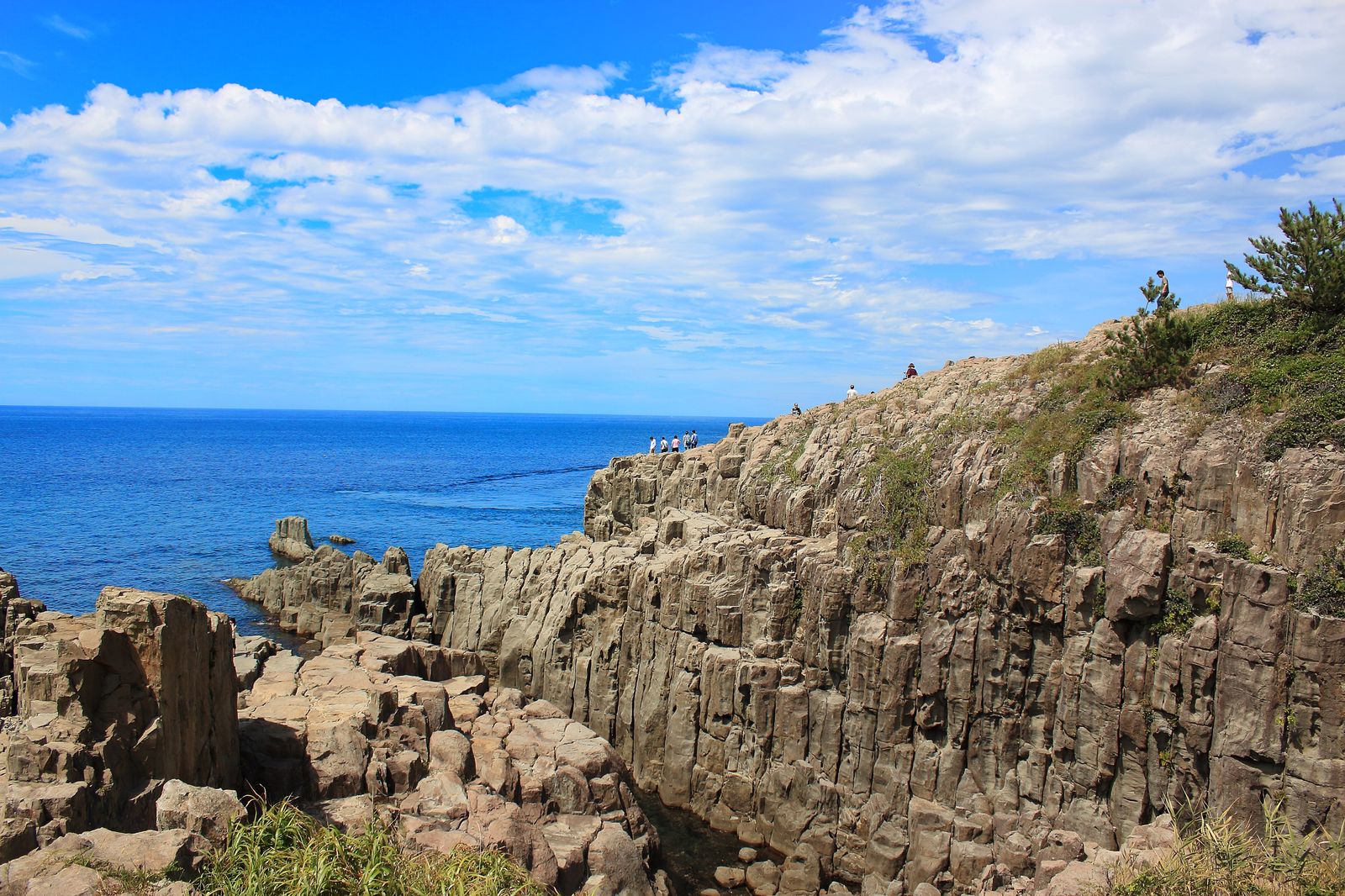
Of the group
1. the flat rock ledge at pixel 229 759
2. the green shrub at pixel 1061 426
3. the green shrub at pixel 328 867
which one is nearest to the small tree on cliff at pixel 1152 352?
the green shrub at pixel 1061 426

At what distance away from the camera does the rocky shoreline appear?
21047 mm

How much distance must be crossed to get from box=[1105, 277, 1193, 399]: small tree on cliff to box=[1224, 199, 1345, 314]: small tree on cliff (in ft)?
8.78

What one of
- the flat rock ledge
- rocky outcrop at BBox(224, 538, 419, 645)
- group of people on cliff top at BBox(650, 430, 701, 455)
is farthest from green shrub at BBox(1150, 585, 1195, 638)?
rocky outcrop at BBox(224, 538, 419, 645)

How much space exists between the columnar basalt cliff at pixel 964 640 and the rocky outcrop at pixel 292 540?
43.4 m

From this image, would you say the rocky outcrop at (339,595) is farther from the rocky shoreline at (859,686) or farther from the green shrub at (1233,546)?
the green shrub at (1233,546)

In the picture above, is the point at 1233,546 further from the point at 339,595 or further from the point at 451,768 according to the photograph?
the point at 339,595

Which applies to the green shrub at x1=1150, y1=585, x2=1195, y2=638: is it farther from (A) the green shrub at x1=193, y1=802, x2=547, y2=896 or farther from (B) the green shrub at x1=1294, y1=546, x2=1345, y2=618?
(A) the green shrub at x1=193, y1=802, x2=547, y2=896

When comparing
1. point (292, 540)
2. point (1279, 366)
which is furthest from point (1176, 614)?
point (292, 540)

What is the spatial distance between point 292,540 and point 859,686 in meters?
61.9

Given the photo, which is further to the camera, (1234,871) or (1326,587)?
(1326,587)

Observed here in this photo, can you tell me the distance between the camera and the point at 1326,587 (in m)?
21.4

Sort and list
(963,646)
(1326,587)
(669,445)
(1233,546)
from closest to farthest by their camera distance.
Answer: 1. (1326,587)
2. (1233,546)
3. (963,646)
4. (669,445)

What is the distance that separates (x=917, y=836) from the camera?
27438 millimetres

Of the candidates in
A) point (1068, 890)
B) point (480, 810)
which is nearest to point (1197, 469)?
point (1068, 890)
